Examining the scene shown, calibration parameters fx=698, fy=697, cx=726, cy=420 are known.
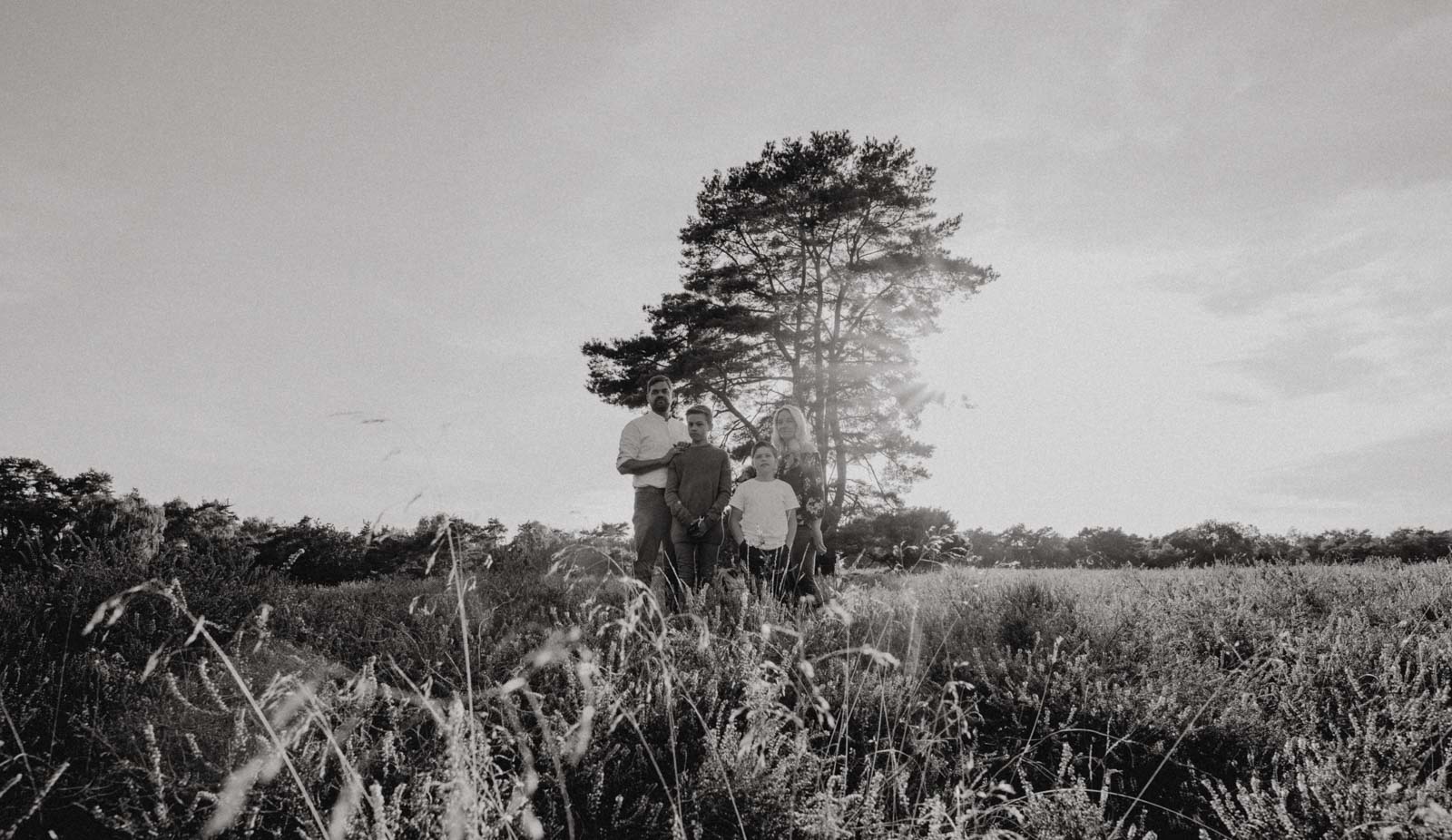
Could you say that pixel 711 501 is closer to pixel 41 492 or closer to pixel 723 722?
pixel 723 722

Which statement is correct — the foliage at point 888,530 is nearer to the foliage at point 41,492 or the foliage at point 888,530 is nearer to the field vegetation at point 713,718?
the field vegetation at point 713,718

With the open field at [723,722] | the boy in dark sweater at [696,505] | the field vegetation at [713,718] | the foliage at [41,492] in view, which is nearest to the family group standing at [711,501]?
the boy in dark sweater at [696,505]

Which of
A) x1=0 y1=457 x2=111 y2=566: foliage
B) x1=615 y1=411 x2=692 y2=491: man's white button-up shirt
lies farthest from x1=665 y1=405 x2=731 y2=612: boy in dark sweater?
x1=0 y1=457 x2=111 y2=566: foliage

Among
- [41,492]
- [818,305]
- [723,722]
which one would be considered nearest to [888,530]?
[818,305]

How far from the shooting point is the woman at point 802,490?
19.2 ft

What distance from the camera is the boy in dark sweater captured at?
5.72 meters

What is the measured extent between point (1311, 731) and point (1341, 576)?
16.8ft

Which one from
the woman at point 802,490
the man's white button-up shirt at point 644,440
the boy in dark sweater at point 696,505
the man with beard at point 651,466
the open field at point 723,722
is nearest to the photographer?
the open field at point 723,722

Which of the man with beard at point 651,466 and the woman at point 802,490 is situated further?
the man with beard at point 651,466

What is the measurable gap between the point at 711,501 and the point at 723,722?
330 centimetres

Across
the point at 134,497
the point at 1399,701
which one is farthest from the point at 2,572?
the point at 134,497

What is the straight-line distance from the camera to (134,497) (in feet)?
52.9

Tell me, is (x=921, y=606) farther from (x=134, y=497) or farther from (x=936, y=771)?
(x=134, y=497)

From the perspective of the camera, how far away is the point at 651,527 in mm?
6184
